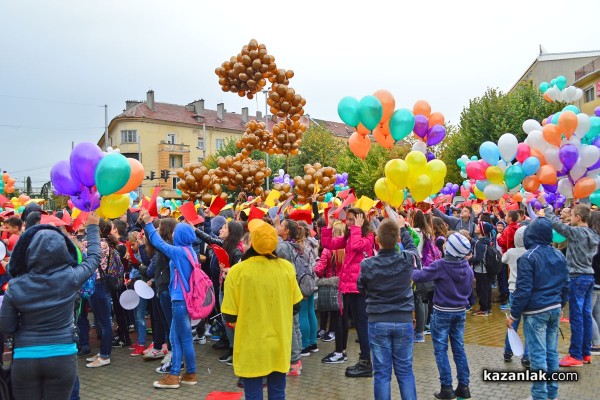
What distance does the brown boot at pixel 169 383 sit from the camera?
565 centimetres

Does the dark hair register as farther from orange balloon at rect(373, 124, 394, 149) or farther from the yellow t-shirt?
orange balloon at rect(373, 124, 394, 149)

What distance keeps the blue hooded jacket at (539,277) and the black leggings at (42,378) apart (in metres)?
3.81

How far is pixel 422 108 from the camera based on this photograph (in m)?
9.80

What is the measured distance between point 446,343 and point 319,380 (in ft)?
5.13

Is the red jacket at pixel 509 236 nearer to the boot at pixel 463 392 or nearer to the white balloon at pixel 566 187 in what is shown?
the white balloon at pixel 566 187

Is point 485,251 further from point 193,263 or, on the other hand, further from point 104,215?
point 104,215

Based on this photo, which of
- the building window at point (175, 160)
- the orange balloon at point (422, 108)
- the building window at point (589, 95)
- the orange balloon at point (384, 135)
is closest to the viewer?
the orange balloon at point (384, 135)

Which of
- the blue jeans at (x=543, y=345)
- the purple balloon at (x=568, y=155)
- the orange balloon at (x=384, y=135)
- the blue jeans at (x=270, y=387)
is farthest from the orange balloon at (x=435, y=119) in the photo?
the blue jeans at (x=270, y=387)

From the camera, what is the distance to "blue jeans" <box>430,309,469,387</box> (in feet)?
16.7

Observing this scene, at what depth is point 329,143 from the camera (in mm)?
42438

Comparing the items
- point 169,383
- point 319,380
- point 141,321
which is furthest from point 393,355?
point 141,321

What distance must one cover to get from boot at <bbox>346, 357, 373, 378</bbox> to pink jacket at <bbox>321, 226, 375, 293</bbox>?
32.6 inches

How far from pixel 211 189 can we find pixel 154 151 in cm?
4634

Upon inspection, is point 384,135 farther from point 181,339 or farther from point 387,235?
point 181,339
